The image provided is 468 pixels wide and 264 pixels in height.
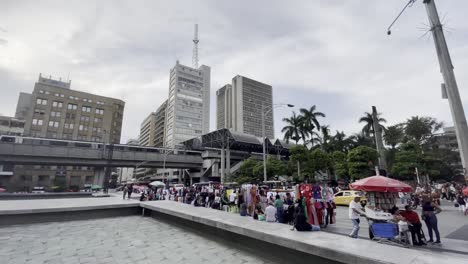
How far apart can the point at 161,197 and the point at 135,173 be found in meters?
109

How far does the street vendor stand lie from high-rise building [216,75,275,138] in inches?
4301

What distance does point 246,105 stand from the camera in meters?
128

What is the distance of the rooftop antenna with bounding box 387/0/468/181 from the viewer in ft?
22.3

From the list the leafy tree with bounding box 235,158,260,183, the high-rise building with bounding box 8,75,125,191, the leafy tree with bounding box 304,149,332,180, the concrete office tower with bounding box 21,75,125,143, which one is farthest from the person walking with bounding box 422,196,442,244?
the concrete office tower with bounding box 21,75,125,143

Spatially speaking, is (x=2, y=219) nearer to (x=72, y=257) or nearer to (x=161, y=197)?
(x=72, y=257)

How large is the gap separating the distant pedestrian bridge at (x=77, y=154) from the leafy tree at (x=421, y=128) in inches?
2105

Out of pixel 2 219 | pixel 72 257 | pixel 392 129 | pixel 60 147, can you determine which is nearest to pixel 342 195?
pixel 72 257

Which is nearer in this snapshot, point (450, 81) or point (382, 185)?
point (450, 81)

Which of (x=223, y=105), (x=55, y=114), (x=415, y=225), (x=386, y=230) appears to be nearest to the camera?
(x=386, y=230)

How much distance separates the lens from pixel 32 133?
61.0 m

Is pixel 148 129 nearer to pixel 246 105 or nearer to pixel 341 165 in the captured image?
pixel 246 105

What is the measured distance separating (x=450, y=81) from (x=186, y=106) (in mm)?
102284

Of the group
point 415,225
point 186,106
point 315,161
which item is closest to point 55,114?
point 186,106

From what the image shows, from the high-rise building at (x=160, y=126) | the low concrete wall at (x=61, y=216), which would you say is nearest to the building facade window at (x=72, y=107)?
the high-rise building at (x=160, y=126)
